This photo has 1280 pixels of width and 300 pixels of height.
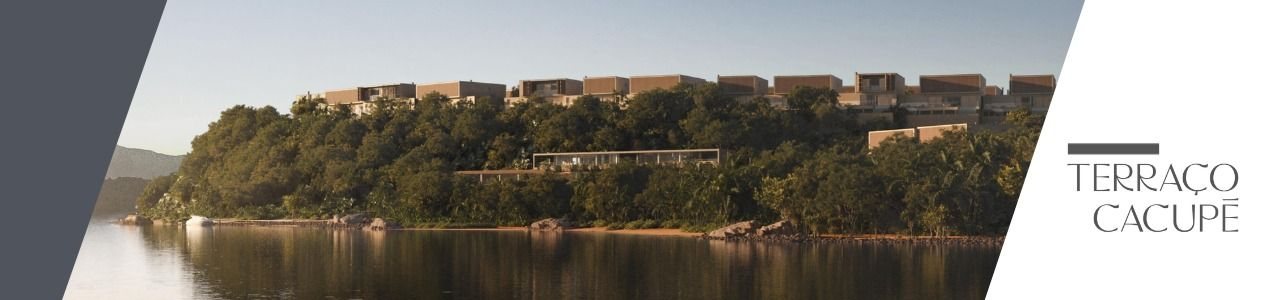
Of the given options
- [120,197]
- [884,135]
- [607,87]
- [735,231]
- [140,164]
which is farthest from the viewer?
[607,87]

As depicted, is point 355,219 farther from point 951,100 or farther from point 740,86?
point 951,100

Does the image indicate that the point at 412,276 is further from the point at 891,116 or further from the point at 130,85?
the point at 891,116

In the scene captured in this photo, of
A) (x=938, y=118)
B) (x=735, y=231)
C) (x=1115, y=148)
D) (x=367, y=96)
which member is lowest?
(x=735, y=231)

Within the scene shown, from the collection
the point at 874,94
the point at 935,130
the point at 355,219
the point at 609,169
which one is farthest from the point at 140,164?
the point at 874,94

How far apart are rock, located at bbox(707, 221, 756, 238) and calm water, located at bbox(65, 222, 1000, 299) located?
710mm

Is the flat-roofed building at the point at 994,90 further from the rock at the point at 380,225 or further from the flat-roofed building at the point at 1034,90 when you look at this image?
the rock at the point at 380,225

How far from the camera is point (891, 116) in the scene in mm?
34281

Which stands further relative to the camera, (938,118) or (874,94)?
(874,94)

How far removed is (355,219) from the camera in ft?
92.6

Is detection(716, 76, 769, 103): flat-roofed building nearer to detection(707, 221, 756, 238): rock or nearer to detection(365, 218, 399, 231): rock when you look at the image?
detection(707, 221, 756, 238): rock

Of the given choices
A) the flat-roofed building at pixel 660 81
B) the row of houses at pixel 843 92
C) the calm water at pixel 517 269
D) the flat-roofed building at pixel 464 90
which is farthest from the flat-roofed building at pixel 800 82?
the calm water at pixel 517 269

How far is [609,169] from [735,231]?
150 inches

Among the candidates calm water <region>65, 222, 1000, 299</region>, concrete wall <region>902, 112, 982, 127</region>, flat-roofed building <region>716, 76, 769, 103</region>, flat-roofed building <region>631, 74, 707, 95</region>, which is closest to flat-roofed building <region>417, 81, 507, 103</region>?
flat-roofed building <region>631, 74, 707, 95</region>

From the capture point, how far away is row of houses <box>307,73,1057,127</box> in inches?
1307
